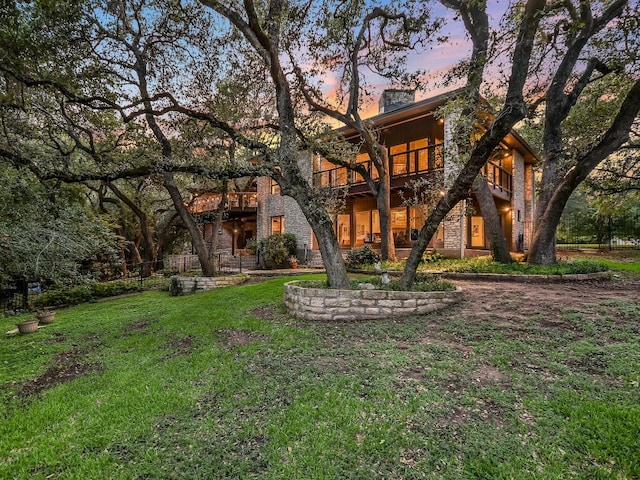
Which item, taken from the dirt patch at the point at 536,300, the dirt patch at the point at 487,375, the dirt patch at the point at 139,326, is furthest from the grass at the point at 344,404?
the dirt patch at the point at 139,326

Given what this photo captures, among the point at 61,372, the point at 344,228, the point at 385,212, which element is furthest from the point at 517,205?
the point at 61,372

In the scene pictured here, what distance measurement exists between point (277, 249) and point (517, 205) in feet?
42.9

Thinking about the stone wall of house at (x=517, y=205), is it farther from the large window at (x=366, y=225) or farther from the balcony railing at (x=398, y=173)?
the large window at (x=366, y=225)

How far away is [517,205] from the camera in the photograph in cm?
1709

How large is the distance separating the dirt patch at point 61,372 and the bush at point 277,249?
1030 centimetres

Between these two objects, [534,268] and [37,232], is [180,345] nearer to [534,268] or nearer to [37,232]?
[37,232]

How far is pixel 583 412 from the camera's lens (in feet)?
8.47

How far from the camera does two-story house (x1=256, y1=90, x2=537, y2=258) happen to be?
13094mm

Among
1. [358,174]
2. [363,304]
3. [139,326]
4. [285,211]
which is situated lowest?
[139,326]

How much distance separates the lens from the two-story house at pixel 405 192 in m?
13.1

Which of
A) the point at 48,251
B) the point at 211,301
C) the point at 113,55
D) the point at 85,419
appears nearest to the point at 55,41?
the point at 113,55

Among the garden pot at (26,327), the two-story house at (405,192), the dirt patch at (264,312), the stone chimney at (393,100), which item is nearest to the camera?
the dirt patch at (264,312)

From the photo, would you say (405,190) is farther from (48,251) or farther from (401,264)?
(48,251)

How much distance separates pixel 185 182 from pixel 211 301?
9.42m
